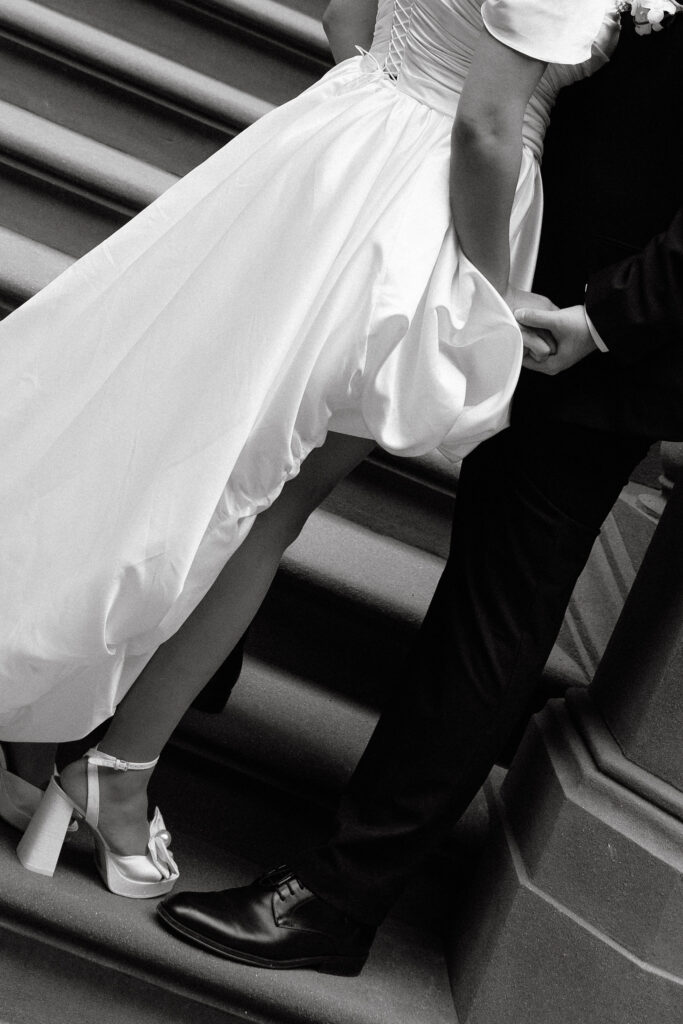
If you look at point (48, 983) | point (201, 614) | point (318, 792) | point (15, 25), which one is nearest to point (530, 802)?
point (318, 792)

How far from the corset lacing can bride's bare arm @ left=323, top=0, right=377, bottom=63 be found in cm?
25

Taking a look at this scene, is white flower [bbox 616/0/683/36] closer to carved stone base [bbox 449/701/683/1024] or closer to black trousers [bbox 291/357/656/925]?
black trousers [bbox 291/357/656/925]

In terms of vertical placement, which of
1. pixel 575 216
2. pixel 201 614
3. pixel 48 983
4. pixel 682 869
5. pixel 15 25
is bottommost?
pixel 48 983

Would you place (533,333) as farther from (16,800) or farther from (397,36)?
(16,800)

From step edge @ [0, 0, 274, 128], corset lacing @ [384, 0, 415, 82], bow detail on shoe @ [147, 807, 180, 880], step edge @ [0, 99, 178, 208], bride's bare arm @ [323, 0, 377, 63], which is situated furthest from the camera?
step edge @ [0, 0, 274, 128]

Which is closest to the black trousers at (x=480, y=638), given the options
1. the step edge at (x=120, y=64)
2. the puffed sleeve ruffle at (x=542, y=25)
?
the puffed sleeve ruffle at (x=542, y=25)

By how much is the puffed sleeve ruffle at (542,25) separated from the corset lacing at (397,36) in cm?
23

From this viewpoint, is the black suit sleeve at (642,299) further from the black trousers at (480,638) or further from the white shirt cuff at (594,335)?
the black trousers at (480,638)

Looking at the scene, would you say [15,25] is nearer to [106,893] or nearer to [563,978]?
[106,893]

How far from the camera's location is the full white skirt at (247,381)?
1.21 m

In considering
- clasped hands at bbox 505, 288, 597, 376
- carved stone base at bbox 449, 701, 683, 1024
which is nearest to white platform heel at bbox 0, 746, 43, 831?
carved stone base at bbox 449, 701, 683, 1024

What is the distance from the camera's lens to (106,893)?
56.0 inches

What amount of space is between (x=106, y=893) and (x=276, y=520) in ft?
1.91

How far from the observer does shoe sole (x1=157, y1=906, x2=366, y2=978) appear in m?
1.38
